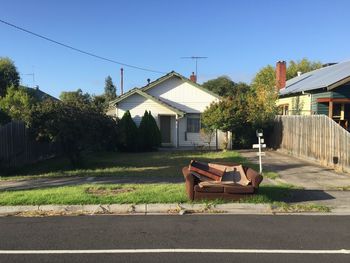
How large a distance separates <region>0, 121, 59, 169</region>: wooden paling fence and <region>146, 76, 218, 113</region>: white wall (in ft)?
37.1

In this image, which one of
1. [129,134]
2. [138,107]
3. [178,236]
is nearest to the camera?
[178,236]

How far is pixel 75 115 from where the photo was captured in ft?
61.7

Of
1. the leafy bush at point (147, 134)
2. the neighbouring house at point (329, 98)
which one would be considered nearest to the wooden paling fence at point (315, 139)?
the neighbouring house at point (329, 98)

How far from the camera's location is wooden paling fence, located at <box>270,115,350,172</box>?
1803 centimetres

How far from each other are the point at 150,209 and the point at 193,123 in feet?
70.9

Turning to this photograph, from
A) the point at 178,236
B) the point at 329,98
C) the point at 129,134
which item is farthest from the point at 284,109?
the point at 178,236

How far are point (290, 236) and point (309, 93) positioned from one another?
20972 mm

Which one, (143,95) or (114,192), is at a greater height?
(143,95)

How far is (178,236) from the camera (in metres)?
8.34

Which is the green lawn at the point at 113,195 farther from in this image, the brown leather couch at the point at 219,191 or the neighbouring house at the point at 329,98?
the neighbouring house at the point at 329,98

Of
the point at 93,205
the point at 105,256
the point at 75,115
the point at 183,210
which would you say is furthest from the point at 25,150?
the point at 105,256

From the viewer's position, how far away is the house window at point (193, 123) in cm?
3238

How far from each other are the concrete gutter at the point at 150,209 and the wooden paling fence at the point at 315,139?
7.10 m

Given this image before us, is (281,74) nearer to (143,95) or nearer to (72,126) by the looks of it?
(143,95)
